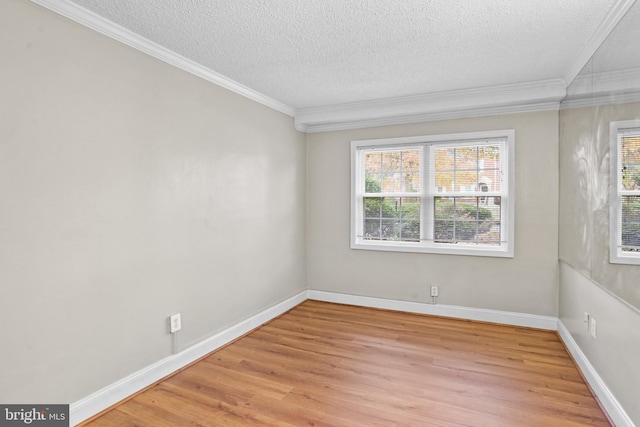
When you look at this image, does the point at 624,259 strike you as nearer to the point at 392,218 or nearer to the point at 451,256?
the point at 451,256

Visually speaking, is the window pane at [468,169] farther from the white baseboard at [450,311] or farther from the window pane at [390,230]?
the white baseboard at [450,311]

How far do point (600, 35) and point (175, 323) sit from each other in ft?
12.2

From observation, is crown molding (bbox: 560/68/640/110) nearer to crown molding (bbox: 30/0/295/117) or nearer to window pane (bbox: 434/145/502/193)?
window pane (bbox: 434/145/502/193)

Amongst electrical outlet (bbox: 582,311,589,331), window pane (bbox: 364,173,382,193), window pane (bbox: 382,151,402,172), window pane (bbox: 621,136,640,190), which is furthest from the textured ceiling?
electrical outlet (bbox: 582,311,589,331)

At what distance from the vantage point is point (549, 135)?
140 inches

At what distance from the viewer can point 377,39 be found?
250 cm

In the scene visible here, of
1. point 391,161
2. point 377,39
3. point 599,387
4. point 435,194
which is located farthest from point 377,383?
point 391,161

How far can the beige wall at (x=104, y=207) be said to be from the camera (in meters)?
1.85

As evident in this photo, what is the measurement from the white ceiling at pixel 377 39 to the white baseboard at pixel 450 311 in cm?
233

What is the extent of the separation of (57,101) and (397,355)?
3.10 metres

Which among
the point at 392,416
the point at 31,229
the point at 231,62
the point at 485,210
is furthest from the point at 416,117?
the point at 31,229

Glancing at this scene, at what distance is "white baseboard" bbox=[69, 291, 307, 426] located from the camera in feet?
7.06

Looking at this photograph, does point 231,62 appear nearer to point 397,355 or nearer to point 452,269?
point 397,355

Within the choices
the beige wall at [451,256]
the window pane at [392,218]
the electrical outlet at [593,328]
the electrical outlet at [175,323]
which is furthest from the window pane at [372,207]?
the electrical outlet at [175,323]
